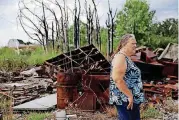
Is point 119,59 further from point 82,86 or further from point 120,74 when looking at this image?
point 82,86

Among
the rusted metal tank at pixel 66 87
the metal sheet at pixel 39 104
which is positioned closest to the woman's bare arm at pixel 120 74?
the rusted metal tank at pixel 66 87

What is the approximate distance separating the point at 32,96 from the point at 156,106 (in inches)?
102

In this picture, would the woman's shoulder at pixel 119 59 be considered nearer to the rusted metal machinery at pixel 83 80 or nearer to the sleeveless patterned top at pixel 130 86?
the sleeveless patterned top at pixel 130 86

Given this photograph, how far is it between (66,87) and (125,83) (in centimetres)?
284

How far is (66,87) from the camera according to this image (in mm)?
6441

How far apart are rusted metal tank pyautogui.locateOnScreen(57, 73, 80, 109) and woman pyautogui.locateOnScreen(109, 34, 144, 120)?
2.59 metres

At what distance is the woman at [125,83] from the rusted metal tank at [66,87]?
2.59 metres

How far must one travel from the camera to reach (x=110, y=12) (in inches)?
569

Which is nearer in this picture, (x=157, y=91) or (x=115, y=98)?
(x=115, y=98)

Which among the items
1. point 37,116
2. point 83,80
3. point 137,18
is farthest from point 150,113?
point 137,18

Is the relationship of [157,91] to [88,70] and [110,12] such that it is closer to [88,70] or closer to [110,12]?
[88,70]

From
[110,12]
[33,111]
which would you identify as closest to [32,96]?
[33,111]

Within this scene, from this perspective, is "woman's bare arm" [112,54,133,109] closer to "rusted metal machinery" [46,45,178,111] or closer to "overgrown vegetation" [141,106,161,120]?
"overgrown vegetation" [141,106,161,120]

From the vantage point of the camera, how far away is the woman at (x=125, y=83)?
3.67m
